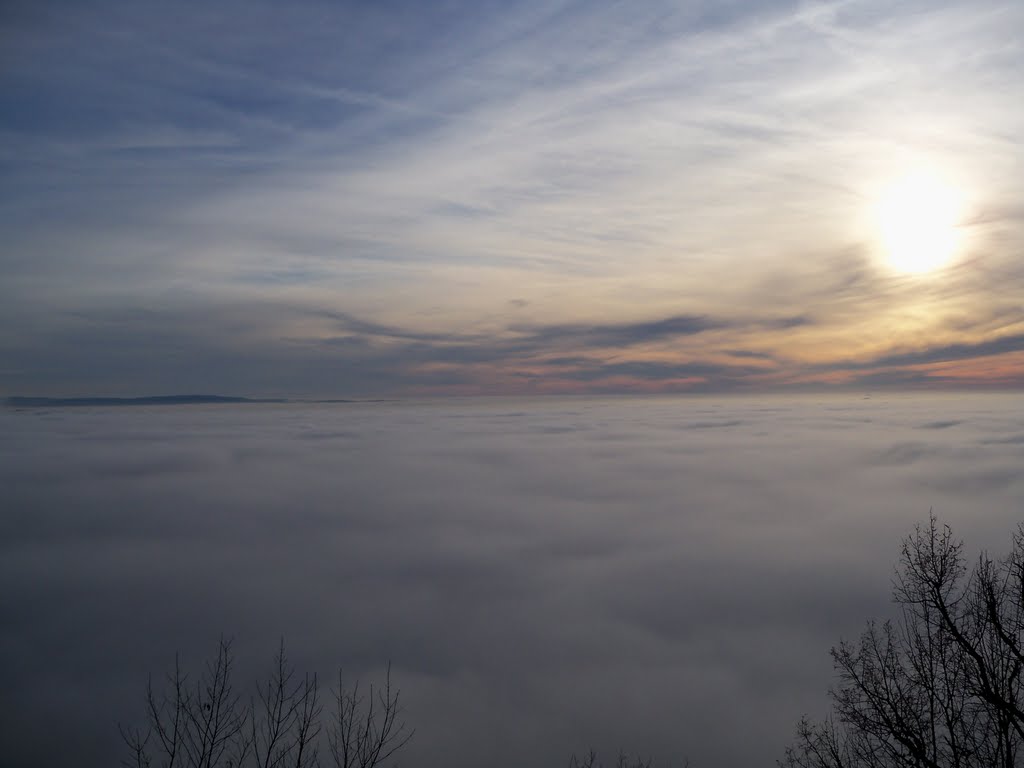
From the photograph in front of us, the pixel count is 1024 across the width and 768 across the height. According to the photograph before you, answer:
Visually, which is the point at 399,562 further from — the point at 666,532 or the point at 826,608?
the point at 826,608

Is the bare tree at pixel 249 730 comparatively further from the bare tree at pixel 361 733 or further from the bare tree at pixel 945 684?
the bare tree at pixel 945 684

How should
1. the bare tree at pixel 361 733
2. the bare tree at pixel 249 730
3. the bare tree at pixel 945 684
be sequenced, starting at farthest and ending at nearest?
the bare tree at pixel 361 733, the bare tree at pixel 249 730, the bare tree at pixel 945 684

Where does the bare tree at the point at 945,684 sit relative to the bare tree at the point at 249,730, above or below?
above

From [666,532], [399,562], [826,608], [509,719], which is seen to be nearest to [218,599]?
[399,562]

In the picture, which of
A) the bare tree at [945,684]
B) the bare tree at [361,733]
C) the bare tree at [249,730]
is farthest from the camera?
the bare tree at [361,733]

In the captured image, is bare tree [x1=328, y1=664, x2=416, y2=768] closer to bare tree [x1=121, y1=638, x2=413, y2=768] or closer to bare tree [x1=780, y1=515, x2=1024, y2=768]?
bare tree [x1=121, y1=638, x2=413, y2=768]

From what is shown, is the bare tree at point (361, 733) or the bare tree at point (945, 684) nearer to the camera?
the bare tree at point (945, 684)

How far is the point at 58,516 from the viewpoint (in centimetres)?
16225

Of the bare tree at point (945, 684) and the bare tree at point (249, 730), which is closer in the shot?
the bare tree at point (945, 684)

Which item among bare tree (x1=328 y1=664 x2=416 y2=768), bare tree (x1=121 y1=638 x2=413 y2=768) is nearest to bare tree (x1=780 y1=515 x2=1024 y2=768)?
bare tree (x1=328 y1=664 x2=416 y2=768)

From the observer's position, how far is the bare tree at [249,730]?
16.3m

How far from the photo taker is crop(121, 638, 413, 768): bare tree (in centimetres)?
1628

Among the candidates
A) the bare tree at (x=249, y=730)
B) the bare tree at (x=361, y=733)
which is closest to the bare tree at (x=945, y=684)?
the bare tree at (x=361, y=733)

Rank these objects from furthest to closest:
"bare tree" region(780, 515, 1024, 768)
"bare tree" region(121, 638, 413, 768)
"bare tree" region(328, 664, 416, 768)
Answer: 1. "bare tree" region(328, 664, 416, 768)
2. "bare tree" region(121, 638, 413, 768)
3. "bare tree" region(780, 515, 1024, 768)
